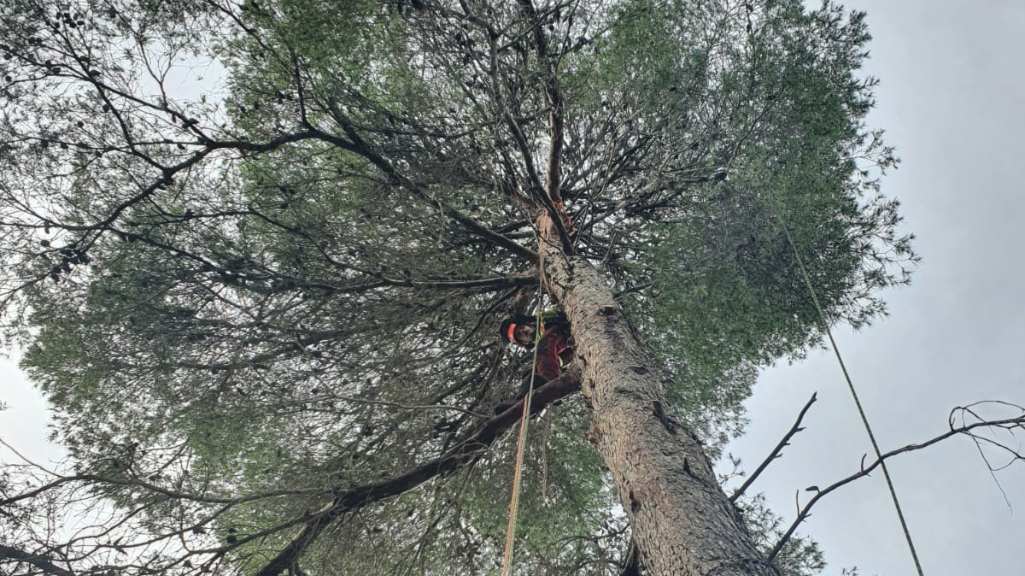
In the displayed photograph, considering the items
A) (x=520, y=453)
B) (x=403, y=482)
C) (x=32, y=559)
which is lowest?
(x=32, y=559)

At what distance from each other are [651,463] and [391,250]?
2421mm

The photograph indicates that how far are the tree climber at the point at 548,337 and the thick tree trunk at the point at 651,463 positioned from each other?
0.38 metres

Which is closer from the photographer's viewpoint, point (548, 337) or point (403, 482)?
point (403, 482)

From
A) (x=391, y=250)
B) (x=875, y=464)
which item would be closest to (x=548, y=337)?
(x=391, y=250)

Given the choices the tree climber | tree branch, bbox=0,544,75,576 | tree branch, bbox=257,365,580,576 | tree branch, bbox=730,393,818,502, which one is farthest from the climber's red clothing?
tree branch, bbox=0,544,75,576

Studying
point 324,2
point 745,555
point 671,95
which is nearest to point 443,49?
point 324,2

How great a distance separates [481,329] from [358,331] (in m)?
1.17

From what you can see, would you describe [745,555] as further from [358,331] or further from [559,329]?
[358,331]

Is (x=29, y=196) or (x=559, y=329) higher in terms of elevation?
(x=29, y=196)

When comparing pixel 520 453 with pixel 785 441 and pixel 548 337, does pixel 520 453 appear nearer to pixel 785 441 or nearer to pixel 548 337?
pixel 785 441

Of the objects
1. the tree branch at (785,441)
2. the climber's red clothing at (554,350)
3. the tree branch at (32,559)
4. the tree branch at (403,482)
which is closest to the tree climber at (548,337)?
the climber's red clothing at (554,350)

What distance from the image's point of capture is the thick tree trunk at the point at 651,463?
73.4 inches

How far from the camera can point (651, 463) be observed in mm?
2271

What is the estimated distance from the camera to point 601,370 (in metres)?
2.89
